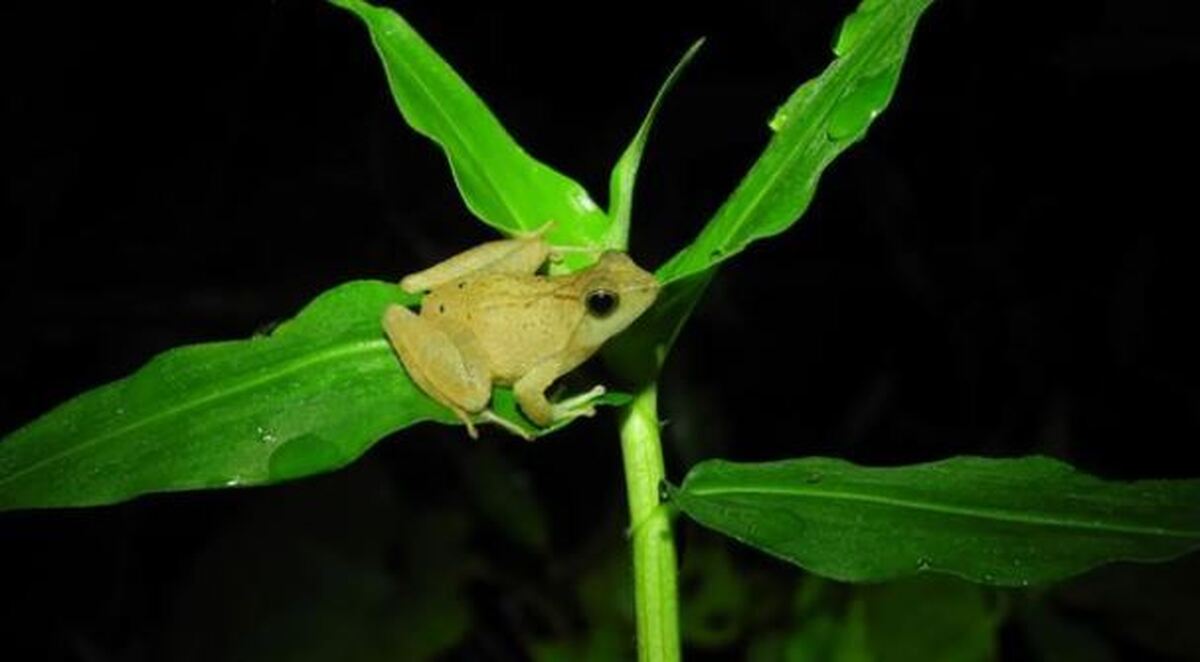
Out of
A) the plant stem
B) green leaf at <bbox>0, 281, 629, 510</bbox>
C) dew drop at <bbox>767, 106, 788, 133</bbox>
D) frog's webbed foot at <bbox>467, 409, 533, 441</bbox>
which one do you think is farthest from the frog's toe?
dew drop at <bbox>767, 106, 788, 133</bbox>

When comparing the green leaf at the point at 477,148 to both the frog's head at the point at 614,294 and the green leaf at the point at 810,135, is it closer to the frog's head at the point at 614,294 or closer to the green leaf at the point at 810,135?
the frog's head at the point at 614,294

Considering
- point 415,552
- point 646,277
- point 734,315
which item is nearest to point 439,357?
point 646,277

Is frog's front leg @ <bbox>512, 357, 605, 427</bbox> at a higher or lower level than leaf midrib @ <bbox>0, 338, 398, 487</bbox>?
lower

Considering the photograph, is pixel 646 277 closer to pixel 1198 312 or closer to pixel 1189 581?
pixel 1189 581

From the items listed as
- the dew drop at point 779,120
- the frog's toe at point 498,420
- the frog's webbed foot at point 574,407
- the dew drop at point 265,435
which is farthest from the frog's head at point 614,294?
the dew drop at point 265,435

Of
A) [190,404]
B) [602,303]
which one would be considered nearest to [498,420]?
[602,303]

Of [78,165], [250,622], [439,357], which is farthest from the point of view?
[78,165]

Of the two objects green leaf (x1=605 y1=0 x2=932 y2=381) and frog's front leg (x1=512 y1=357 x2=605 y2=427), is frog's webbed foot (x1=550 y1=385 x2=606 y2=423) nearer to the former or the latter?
frog's front leg (x1=512 y1=357 x2=605 y2=427)
